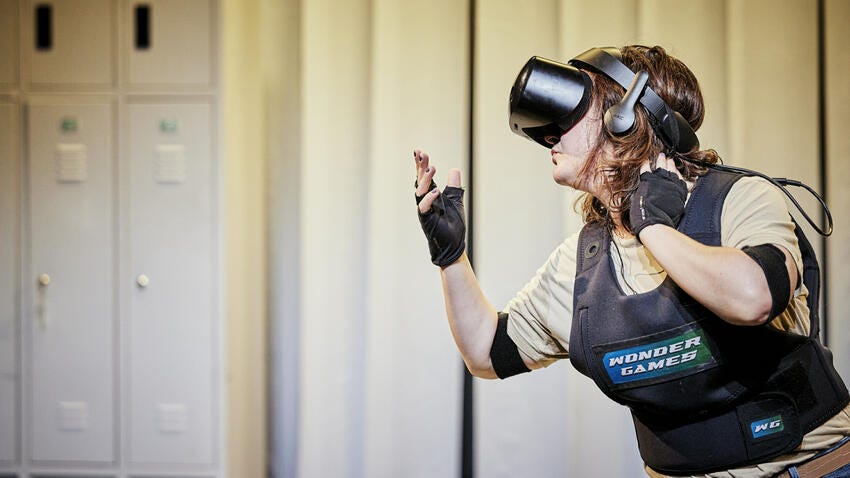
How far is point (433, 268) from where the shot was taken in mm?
2361

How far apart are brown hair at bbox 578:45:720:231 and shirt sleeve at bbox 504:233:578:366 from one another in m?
0.14

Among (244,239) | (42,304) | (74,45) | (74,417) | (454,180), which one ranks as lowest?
(74,417)

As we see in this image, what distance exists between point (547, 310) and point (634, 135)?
1.00ft

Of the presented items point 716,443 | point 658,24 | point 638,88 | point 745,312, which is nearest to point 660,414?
point 716,443

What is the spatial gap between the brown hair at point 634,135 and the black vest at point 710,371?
0.26ft

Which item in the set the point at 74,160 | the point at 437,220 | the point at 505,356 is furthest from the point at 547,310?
the point at 74,160

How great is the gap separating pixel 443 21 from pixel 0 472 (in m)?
2.08

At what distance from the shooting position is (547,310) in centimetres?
107

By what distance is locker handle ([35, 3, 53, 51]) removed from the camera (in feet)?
7.28

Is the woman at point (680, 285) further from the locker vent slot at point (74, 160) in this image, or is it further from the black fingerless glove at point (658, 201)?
the locker vent slot at point (74, 160)

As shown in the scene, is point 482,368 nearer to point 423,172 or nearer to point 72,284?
point 423,172

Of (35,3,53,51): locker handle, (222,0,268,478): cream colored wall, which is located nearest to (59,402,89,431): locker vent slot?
(222,0,268,478): cream colored wall

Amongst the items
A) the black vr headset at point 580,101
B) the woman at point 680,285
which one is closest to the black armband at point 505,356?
the woman at point 680,285

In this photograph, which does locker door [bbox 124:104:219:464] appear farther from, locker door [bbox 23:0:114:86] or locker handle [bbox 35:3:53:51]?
locker handle [bbox 35:3:53:51]
